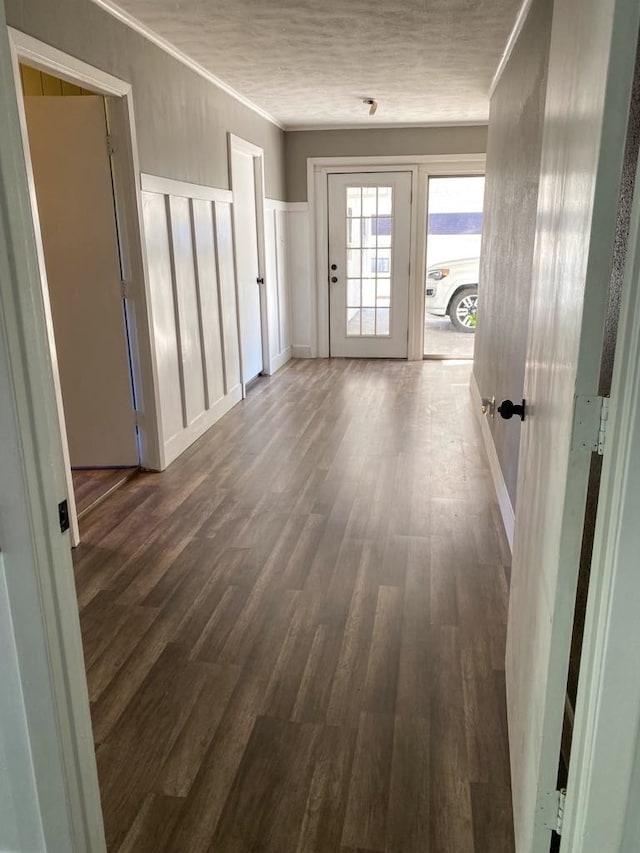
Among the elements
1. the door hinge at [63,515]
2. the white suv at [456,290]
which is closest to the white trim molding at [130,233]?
the door hinge at [63,515]

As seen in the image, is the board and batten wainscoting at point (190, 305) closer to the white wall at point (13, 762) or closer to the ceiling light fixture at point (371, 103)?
the ceiling light fixture at point (371, 103)

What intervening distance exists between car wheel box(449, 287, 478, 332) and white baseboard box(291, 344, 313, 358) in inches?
90.1

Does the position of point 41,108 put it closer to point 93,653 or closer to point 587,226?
point 93,653

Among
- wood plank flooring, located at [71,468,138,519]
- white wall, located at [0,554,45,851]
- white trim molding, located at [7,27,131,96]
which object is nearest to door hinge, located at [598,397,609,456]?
white wall, located at [0,554,45,851]

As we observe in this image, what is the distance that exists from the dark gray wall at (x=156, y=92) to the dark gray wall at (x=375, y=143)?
3.90ft

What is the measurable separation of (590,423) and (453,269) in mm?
7818

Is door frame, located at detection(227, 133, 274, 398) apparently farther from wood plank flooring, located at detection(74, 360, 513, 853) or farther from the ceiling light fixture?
wood plank flooring, located at detection(74, 360, 513, 853)

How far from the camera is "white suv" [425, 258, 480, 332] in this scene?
27.6ft

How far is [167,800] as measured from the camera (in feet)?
5.41

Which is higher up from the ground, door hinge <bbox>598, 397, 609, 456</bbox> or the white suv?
door hinge <bbox>598, 397, 609, 456</bbox>

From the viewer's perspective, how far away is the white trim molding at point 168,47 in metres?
3.13

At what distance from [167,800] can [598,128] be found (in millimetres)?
1772

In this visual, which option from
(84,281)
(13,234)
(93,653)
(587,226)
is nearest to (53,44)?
(84,281)

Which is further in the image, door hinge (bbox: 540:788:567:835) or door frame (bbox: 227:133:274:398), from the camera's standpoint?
door frame (bbox: 227:133:274:398)
